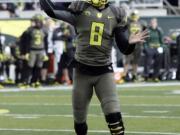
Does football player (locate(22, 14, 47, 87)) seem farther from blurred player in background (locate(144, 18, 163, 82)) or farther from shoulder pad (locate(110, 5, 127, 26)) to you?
Result: shoulder pad (locate(110, 5, 127, 26))

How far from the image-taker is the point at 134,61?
2012 centimetres

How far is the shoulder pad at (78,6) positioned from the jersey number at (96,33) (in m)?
0.20

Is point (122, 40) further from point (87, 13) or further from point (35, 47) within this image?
point (35, 47)

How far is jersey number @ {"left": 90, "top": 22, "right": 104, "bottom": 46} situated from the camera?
24.9 feet

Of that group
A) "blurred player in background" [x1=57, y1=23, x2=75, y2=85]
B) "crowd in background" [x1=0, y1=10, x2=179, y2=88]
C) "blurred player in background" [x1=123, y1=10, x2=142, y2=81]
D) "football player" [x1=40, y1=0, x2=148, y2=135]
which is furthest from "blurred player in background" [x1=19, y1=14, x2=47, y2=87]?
"football player" [x1=40, y1=0, x2=148, y2=135]

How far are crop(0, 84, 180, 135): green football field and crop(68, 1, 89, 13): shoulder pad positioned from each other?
2.38 m

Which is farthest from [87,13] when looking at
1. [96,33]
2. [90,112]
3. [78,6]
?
[90,112]

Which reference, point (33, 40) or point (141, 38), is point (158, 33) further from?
point (141, 38)

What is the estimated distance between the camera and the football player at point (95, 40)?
7.58 metres

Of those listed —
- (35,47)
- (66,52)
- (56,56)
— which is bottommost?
(56,56)

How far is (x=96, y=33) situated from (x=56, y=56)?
12608mm

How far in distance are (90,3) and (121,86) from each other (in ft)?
34.7

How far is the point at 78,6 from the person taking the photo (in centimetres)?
759

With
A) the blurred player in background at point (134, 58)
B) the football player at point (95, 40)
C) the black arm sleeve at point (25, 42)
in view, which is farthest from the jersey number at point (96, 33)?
the blurred player in background at point (134, 58)
